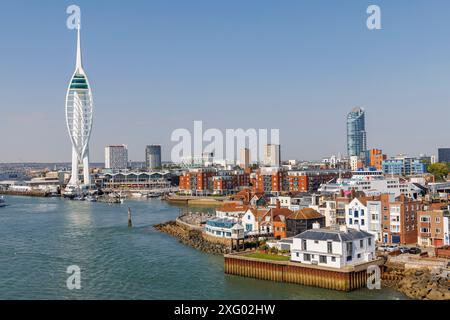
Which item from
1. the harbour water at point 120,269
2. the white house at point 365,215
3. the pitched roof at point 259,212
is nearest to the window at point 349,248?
the harbour water at point 120,269

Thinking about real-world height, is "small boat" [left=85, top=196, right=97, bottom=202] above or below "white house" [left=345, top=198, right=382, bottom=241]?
below

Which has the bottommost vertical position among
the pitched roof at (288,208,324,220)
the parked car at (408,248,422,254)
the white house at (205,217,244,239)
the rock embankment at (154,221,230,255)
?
the rock embankment at (154,221,230,255)

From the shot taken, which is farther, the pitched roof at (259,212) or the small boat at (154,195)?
the small boat at (154,195)

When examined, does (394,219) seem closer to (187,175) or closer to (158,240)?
(158,240)

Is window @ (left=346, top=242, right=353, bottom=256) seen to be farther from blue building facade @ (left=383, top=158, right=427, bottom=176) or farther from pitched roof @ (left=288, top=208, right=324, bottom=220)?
blue building facade @ (left=383, top=158, right=427, bottom=176)

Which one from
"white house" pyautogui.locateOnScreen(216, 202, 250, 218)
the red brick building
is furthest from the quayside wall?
"white house" pyautogui.locateOnScreen(216, 202, 250, 218)

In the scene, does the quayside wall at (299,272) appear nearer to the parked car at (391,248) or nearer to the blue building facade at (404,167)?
the parked car at (391,248)
